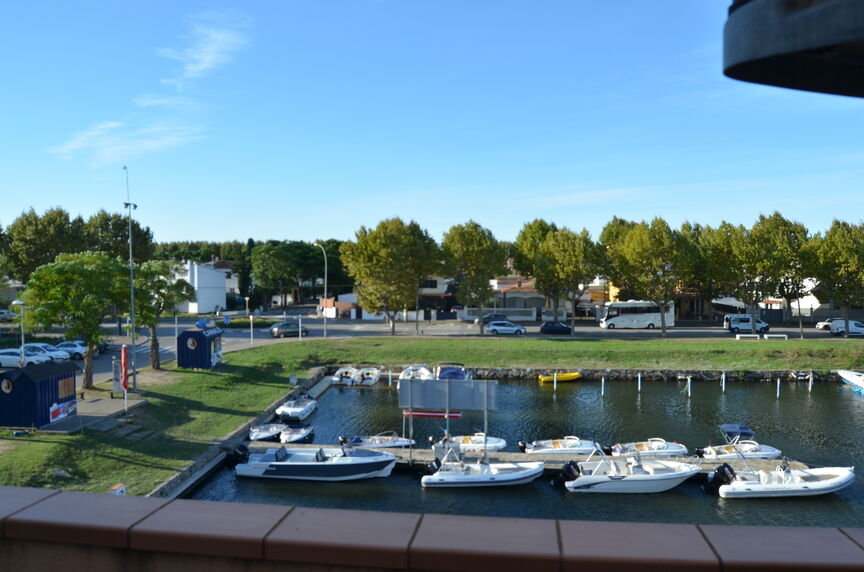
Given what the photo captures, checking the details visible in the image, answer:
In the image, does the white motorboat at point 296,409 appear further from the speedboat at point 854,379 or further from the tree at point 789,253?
the tree at point 789,253

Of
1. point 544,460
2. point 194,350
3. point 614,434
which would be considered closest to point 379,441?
point 544,460

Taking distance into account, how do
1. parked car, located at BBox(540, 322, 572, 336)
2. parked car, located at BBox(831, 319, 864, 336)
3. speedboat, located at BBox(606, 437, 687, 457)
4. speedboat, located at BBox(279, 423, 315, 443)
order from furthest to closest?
parked car, located at BBox(540, 322, 572, 336) → parked car, located at BBox(831, 319, 864, 336) → speedboat, located at BBox(279, 423, 315, 443) → speedboat, located at BBox(606, 437, 687, 457)

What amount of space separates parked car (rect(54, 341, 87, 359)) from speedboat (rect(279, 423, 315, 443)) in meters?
21.3

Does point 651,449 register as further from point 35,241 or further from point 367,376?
point 35,241

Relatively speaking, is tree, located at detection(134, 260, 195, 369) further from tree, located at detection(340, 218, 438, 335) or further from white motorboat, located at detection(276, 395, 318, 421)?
tree, located at detection(340, 218, 438, 335)

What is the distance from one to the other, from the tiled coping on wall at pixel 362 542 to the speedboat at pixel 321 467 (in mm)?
19520

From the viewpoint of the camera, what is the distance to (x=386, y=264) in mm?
52938

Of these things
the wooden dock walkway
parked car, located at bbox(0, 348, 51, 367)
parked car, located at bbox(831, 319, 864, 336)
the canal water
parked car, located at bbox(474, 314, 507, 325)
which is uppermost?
parked car, located at bbox(474, 314, 507, 325)

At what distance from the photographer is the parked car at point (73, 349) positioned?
40656mm

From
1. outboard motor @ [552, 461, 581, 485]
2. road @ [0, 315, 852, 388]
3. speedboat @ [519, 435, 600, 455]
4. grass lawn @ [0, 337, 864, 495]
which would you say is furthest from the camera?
road @ [0, 315, 852, 388]

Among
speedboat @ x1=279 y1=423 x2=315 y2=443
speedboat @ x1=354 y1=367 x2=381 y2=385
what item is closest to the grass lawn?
speedboat @ x1=279 y1=423 x2=315 y2=443

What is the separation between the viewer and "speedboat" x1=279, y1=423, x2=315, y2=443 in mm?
26000

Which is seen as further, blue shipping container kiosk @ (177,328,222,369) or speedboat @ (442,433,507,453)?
blue shipping container kiosk @ (177,328,222,369)

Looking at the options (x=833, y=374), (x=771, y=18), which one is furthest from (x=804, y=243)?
(x=771, y=18)
